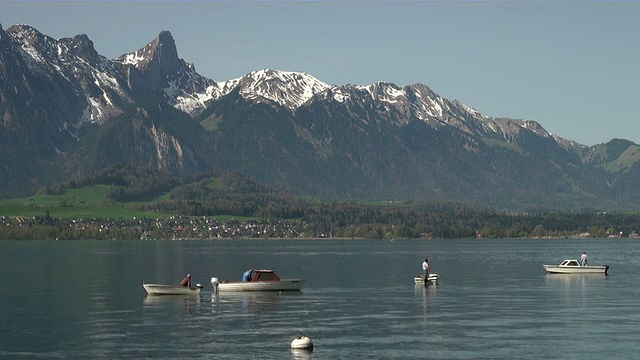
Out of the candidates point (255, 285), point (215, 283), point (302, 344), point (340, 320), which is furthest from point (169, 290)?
point (302, 344)

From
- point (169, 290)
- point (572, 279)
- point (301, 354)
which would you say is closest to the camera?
point (301, 354)

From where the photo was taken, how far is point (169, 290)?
12681cm

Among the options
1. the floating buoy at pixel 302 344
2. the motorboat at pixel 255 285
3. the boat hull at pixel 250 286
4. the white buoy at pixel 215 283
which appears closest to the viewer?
the floating buoy at pixel 302 344

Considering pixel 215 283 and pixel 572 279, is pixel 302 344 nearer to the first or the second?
pixel 215 283

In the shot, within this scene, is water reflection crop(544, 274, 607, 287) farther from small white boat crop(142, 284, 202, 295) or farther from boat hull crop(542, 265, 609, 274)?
small white boat crop(142, 284, 202, 295)

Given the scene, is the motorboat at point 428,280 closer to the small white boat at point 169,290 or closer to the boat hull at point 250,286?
the boat hull at point 250,286

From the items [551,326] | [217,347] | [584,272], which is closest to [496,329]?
[551,326]

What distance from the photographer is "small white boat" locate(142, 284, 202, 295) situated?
127 meters

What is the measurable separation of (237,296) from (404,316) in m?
33.2

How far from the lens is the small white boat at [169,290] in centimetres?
12675

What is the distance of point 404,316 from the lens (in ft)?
327

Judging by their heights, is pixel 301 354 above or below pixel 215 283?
below

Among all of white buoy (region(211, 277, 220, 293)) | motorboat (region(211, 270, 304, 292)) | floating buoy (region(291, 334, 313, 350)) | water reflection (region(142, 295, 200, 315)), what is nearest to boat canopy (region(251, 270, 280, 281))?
motorboat (region(211, 270, 304, 292))

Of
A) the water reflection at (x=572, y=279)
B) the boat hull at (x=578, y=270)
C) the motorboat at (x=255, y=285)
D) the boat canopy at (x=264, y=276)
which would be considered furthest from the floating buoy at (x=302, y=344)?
the boat hull at (x=578, y=270)
